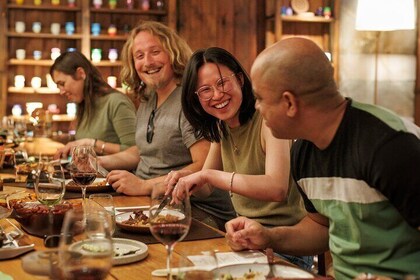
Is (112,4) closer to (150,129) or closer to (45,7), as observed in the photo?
(45,7)

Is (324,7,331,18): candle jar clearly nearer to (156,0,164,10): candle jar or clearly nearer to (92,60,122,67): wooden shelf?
(156,0,164,10): candle jar

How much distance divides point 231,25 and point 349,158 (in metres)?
5.93

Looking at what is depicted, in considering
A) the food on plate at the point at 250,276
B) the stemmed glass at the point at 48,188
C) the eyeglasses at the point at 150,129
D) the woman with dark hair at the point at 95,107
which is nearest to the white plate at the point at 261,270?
the food on plate at the point at 250,276

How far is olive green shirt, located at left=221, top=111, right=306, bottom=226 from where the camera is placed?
95.2 inches

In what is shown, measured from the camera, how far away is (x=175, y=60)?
3334 millimetres

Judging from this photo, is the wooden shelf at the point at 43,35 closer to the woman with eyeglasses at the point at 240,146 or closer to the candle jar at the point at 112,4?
the candle jar at the point at 112,4

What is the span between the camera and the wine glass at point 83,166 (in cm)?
240

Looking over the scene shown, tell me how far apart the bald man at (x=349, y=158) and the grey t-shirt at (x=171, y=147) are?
4.07 feet

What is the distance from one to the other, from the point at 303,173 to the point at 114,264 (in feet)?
1.97

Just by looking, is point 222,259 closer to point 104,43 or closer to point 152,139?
point 152,139

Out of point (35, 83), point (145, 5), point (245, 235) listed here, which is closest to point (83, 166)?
point (245, 235)

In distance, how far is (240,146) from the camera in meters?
2.52

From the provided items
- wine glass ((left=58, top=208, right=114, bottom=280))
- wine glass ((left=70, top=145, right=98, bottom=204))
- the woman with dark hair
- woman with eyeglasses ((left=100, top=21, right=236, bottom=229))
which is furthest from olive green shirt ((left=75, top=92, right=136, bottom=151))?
wine glass ((left=58, top=208, right=114, bottom=280))

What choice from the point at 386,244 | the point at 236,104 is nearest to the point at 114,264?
the point at 386,244
